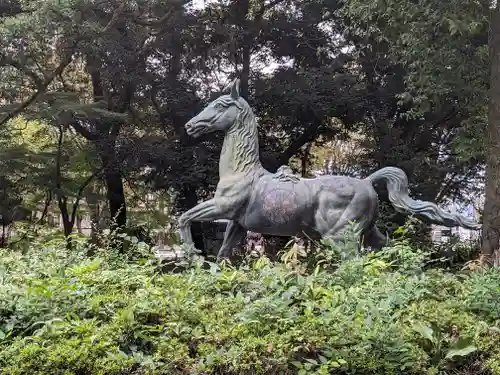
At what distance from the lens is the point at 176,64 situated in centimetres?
1309

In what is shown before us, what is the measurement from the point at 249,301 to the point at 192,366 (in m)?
0.64

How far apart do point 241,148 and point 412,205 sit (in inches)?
77.0

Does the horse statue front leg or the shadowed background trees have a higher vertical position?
the shadowed background trees

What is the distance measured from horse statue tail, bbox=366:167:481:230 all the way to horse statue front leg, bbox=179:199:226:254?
171 centimetres

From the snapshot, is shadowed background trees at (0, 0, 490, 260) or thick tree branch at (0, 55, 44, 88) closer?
thick tree branch at (0, 55, 44, 88)

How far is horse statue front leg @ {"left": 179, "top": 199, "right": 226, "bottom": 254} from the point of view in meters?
6.31

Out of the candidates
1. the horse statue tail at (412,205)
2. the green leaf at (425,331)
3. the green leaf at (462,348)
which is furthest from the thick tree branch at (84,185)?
the green leaf at (462,348)

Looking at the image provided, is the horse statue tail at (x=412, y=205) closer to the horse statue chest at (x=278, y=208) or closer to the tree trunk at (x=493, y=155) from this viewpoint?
the horse statue chest at (x=278, y=208)

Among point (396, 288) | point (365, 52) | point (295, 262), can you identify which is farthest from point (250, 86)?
point (396, 288)

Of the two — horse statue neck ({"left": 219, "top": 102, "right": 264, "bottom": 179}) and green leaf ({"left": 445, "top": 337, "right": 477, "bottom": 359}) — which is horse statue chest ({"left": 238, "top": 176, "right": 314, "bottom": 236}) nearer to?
horse statue neck ({"left": 219, "top": 102, "right": 264, "bottom": 179})

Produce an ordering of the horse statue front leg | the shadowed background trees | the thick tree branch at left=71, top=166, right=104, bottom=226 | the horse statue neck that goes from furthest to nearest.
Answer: the thick tree branch at left=71, top=166, right=104, bottom=226, the shadowed background trees, the horse statue neck, the horse statue front leg

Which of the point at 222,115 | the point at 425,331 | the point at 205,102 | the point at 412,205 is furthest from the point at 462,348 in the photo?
the point at 205,102

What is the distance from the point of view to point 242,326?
2.69m

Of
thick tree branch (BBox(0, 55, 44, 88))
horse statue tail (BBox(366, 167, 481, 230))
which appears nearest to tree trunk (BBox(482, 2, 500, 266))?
horse statue tail (BBox(366, 167, 481, 230))
